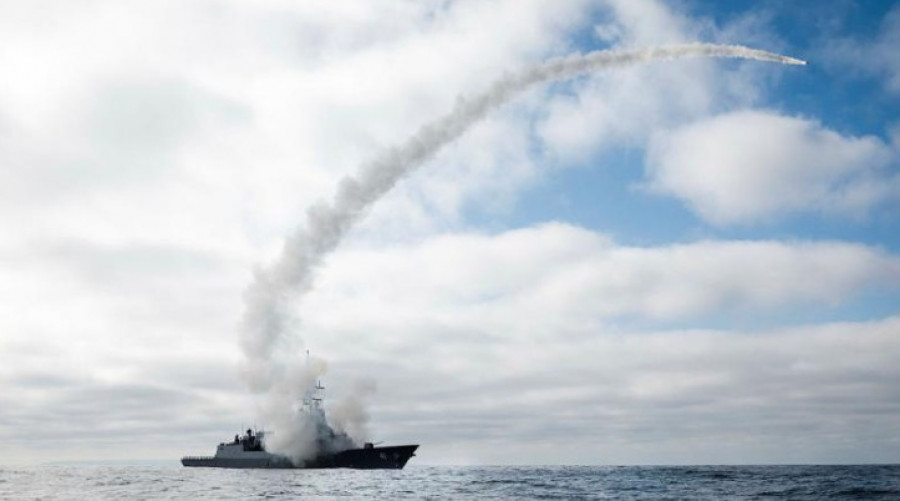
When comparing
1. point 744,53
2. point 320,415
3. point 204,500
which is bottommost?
point 204,500

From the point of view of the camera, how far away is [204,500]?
7431 cm

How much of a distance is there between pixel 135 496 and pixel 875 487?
90740 millimetres

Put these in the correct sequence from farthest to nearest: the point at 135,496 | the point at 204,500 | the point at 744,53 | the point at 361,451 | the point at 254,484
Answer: the point at 361,451 → the point at 254,484 → the point at 135,496 → the point at 204,500 → the point at 744,53

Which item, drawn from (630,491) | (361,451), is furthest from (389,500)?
(361,451)

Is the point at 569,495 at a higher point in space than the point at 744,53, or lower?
lower

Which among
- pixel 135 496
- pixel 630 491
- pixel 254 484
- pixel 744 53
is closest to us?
pixel 744 53

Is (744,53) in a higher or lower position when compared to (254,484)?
higher

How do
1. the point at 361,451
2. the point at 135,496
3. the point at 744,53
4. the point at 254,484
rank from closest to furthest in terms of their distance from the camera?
the point at 744,53 < the point at 135,496 < the point at 254,484 < the point at 361,451

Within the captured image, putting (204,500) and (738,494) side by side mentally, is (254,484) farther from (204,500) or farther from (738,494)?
(738,494)

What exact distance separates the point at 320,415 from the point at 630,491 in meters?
79.8

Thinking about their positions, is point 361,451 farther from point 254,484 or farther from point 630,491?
point 630,491

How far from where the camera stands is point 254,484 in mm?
103312

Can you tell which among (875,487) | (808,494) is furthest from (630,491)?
(875,487)

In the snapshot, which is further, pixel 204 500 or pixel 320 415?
pixel 320 415
